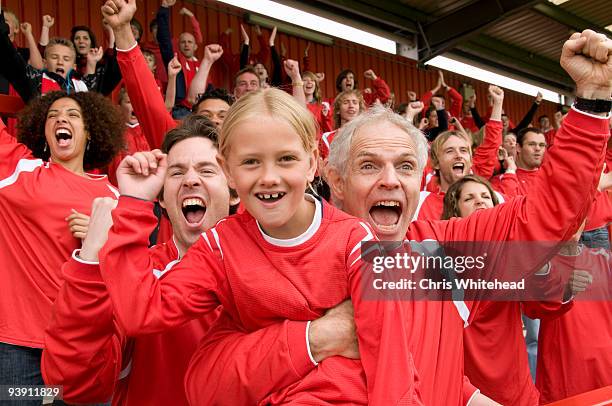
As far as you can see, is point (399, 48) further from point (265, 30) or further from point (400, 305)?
point (400, 305)

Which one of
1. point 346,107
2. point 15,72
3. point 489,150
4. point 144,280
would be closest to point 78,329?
point 144,280

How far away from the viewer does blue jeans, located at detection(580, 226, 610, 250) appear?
10.9 feet

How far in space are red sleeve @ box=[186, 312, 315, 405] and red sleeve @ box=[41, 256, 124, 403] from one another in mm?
238

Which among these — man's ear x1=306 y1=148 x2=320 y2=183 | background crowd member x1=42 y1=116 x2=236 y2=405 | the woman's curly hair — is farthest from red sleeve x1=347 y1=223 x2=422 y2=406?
the woman's curly hair

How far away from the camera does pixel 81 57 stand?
5422mm

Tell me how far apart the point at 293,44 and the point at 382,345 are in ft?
29.5

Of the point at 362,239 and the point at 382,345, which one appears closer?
the point at 382,345

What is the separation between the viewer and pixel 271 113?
136 centimetres

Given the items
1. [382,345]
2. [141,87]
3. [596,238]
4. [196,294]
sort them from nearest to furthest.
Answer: [382,345] → [196,294] → [141,87] → [596,238]

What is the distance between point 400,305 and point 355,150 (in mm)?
606

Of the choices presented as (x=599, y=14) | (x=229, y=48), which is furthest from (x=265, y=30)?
(x=599, y=14)

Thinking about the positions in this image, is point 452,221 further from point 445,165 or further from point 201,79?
point 201,79

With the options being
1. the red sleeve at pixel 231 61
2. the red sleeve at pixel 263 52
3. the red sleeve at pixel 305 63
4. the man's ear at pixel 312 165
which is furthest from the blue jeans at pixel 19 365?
the red sleeve at pixel 305 63

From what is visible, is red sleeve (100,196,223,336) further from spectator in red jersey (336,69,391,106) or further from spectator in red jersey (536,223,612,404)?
spectator in red jersey (336,69,391,106)
